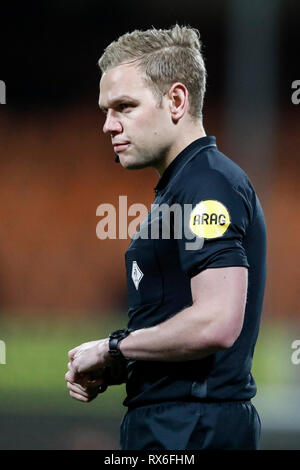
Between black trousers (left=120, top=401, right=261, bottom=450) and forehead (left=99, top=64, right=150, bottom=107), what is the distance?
752mm

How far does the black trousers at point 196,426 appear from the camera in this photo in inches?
68.1

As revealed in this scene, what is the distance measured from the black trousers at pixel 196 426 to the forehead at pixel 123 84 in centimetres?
75

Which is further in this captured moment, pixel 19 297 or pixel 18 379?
pixel 19 297

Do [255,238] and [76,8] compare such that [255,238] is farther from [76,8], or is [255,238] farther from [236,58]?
[76,8]

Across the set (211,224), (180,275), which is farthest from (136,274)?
(211,224)

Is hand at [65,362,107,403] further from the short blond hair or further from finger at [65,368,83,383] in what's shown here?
Answer: the short blond hair

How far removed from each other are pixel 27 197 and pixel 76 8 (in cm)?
261

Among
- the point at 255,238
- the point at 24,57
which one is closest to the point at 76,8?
the point at 24,57

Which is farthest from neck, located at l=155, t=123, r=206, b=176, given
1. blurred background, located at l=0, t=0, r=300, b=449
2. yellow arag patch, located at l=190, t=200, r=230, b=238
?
blurred background, located at l=0, t=0, r=300, b=449

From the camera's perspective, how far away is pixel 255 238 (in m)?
1.78

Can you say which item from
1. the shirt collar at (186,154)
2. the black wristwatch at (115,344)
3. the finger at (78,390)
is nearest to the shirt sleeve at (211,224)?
the shirt collar at (186,154)

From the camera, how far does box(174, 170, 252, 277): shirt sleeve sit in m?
1.60

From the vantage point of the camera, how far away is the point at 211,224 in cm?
162

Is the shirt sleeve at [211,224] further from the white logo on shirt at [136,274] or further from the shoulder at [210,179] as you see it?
the white logo on shirt at [136,274]
